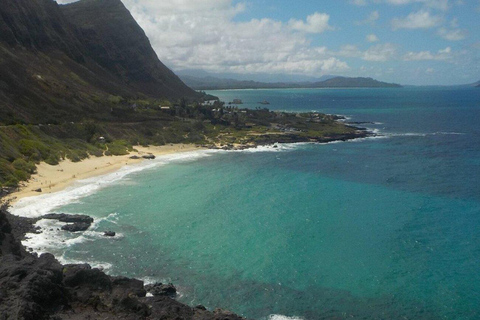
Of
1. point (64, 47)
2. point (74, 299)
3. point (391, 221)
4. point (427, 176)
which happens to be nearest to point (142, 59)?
point (64, 47)

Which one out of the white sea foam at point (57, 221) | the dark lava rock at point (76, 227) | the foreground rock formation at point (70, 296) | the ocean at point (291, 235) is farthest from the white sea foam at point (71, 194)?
the foreground rock formation at point (70, 296)

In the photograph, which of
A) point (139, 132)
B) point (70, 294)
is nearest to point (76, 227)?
point (70, 294)

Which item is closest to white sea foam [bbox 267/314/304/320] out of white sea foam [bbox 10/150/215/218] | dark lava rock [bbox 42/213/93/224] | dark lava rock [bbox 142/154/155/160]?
dark lava rock [bbox 42/213/93/224]

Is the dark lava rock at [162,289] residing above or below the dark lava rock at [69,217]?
below

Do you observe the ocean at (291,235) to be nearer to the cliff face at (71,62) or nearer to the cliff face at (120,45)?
the cliff face at (71,62)

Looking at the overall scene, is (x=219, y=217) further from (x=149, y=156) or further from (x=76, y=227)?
(x=149, y=156)

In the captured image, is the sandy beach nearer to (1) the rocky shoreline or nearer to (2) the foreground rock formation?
(1) the rocky shoreline
